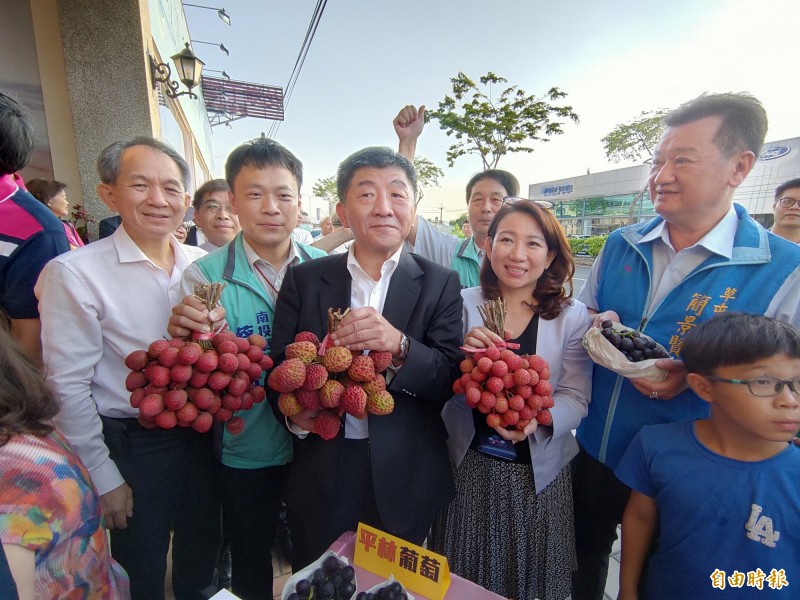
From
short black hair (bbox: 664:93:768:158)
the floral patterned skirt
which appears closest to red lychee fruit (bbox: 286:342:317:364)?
the floral patterned skirt

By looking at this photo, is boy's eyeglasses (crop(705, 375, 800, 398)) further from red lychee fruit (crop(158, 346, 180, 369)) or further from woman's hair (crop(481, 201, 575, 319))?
red lychee fruit (crop(158, 346, 180, 369))

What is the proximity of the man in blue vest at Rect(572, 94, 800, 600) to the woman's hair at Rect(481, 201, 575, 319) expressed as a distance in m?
0.22

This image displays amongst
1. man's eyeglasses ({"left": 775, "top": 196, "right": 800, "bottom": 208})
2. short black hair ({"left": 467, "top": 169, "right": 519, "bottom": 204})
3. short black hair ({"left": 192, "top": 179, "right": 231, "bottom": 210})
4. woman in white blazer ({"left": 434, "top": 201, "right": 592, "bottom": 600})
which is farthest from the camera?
man's eyeglasses ({"left": 775, "top": 196, "right": 800, "bottom": 208})

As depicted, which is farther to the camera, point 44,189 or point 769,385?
point 44,189

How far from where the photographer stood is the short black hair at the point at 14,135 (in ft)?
5.02

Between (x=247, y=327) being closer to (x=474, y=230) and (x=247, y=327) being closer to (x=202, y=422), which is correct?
(x=202, y=422)

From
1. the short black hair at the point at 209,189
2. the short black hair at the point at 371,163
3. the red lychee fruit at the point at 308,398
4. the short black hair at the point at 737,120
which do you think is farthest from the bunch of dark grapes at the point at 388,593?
the short black hair at the point at 209,189

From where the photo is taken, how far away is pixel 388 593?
3.96 ft

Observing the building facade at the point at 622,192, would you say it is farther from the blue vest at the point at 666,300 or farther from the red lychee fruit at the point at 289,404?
the red lychee fruit at the point at 289,404

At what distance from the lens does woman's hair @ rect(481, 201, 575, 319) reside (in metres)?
1.70

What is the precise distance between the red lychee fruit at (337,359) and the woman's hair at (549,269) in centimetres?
88

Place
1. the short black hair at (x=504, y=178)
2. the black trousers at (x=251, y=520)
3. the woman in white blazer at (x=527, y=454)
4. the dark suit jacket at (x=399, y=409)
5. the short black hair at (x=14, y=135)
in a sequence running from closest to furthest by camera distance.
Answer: the dark suit jacket at (x=399, y=409) < the short black hair at (x=14, y=135) < the woman in white blazer at (x=527, y=454) < the black trousers at (x=251, y=520) < the short black hair at (x=504, y=178)

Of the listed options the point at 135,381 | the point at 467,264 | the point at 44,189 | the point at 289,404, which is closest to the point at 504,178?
the point at 467,264

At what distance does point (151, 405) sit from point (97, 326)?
631mm
